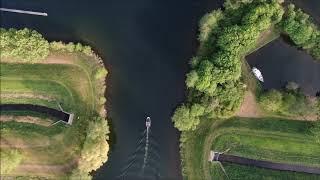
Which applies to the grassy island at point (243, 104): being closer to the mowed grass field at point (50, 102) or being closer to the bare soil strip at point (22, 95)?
the mowed grass field at point (50, 102)

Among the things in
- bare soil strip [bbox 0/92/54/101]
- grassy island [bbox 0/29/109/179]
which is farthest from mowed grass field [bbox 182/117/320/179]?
bare soil strip [bbox 0/92/54/101]

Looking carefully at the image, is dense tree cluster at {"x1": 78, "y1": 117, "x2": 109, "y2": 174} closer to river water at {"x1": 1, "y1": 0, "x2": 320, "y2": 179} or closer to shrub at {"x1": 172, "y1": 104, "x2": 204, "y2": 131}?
river water at {"x1": 1, "y1": 0, "x2": 320, "y2": 179}

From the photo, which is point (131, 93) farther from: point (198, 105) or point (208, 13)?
point (208, 13)

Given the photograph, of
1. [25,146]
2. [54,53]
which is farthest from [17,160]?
[54,53]

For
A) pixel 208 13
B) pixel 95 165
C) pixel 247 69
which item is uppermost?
pixel 208 13

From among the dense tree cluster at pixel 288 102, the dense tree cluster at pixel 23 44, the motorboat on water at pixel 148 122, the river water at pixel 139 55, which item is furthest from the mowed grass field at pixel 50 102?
the dense tree cluster at pixel 288 102

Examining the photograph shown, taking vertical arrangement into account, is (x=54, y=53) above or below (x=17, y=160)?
above

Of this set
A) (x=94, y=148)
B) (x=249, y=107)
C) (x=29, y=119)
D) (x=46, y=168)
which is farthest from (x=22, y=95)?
(x=249, y=107)

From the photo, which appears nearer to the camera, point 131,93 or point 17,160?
point 17,160
